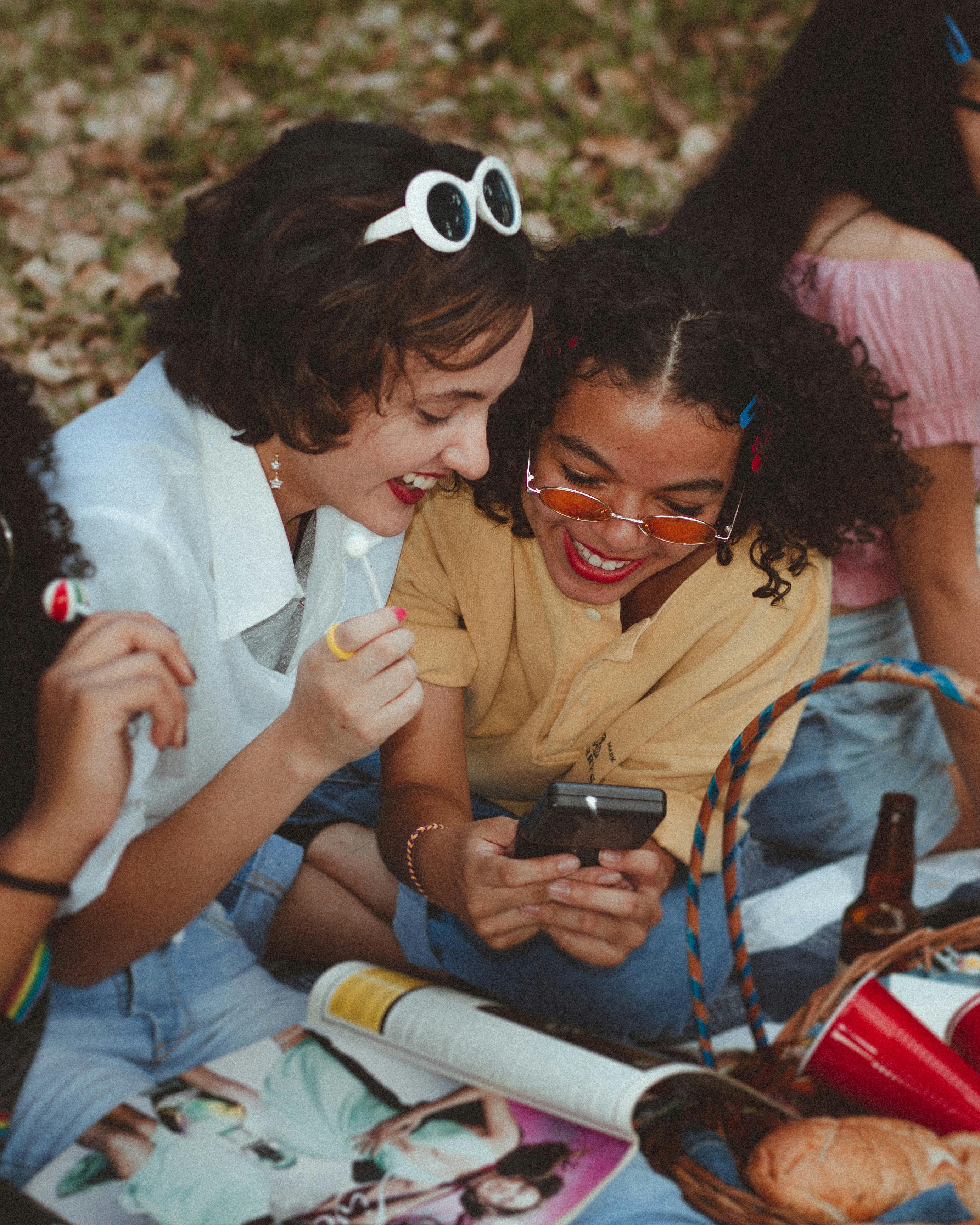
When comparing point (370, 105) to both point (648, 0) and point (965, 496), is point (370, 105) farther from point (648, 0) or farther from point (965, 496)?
point (965, 496)

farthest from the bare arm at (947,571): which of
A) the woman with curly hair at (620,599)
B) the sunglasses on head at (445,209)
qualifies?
the sunglasses on head at (445,209)

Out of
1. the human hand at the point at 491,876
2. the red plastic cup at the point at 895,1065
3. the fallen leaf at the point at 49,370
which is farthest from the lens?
the fallen leaf at the point at 49,370

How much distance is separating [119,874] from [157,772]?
14 cm

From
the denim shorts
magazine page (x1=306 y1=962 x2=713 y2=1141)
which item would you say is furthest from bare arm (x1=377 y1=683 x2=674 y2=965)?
the denim shorts

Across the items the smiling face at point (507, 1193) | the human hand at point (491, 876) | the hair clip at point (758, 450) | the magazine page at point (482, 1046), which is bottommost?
the smiling face at point (507, 1193)

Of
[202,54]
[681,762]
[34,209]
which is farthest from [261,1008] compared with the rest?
[202,54]

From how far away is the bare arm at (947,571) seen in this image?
1.82 metres

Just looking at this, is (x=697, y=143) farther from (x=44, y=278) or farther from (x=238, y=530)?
(x=238, y=530)

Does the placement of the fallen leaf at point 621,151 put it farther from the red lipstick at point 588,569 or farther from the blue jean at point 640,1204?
the blue jean at point 640,1204

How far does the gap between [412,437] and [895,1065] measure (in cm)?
84

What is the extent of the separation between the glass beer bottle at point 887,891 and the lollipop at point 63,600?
117 cm

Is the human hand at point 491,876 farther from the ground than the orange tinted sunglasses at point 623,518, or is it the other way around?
the orange tinted sunglasses at point 623,518

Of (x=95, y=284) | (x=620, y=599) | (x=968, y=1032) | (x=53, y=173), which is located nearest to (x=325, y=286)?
(x=620, y=599)

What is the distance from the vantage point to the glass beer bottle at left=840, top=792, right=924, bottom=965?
1646 mm
